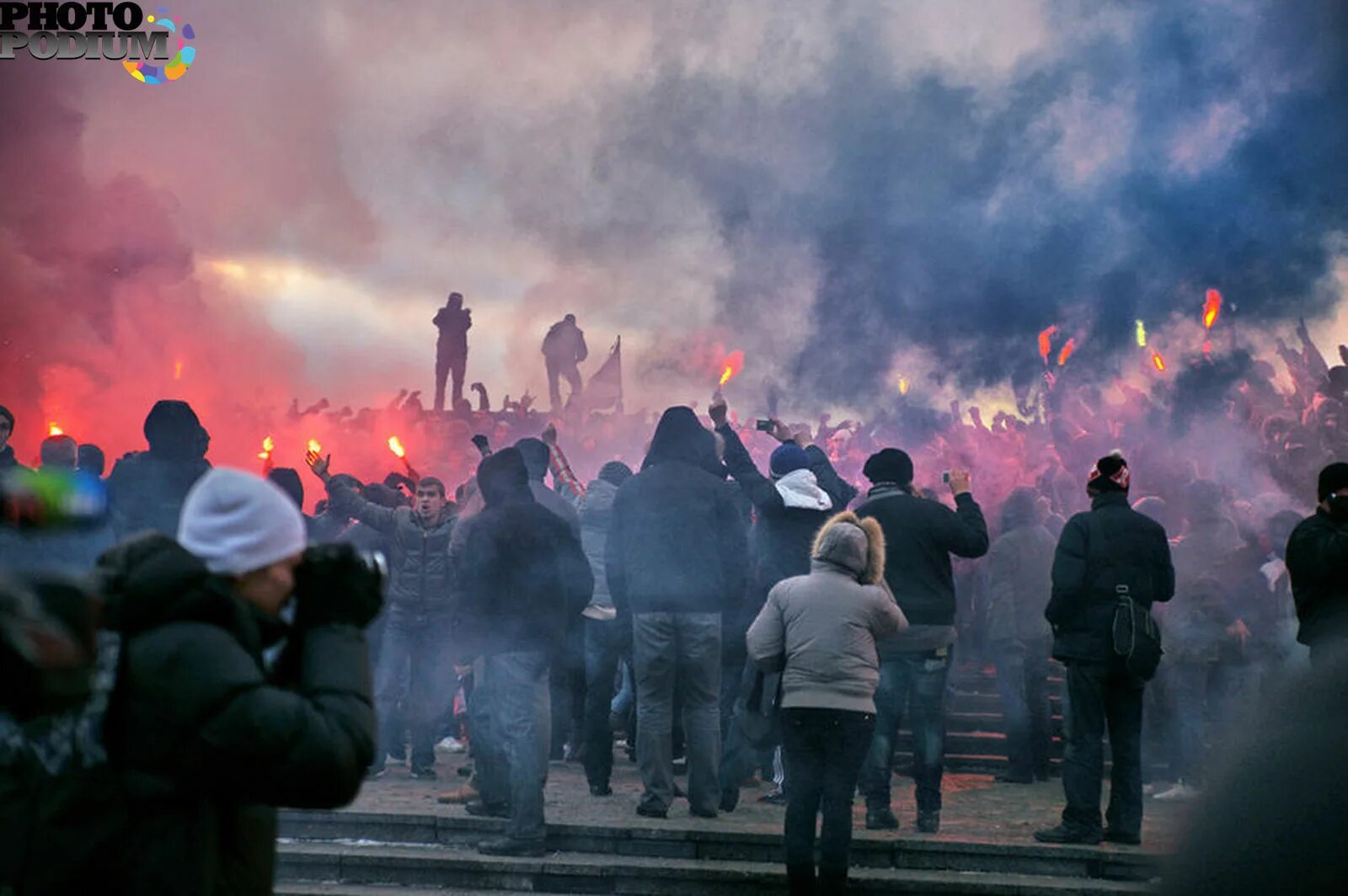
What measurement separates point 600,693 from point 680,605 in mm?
1162

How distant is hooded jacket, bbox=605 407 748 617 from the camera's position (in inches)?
319

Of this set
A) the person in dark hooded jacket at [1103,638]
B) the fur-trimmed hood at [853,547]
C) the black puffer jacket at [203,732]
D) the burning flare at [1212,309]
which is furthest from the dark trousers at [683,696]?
the burning flare at [1212,309]

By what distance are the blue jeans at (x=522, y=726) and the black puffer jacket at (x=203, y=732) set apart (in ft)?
14.9

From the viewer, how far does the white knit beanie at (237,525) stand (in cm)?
281

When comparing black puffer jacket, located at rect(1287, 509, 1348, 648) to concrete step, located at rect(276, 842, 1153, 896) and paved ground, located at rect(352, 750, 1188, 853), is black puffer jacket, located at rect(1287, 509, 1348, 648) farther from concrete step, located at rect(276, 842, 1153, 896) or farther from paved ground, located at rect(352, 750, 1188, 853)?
concrete step, located at rect(276, 842, 1153, 896)

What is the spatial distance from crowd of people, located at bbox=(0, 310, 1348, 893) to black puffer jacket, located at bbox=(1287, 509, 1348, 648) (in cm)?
2

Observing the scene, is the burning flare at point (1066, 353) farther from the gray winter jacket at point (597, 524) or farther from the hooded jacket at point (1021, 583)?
the gray winter jacket at point (597, 524)

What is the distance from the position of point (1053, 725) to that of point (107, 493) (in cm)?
749

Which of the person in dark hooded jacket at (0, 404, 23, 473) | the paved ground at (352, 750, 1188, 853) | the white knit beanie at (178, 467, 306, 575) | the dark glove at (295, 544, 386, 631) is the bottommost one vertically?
the paved ground at (352, 750, 1188, 853)

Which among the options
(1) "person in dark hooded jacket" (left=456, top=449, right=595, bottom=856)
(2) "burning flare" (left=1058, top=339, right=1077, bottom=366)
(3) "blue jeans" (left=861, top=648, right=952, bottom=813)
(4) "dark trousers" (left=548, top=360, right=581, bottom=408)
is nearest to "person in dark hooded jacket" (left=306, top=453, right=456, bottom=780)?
(1) "person in dark hooded jacket" (left=456, top=449, right=595, bottom=856)

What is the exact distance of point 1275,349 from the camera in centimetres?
2158

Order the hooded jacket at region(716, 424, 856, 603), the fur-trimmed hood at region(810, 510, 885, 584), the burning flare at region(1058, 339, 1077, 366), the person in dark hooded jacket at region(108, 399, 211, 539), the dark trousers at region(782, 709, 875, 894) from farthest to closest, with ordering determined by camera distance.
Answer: the burning flare at region(1058, 339, 1077, 366) < the hooded jacket at region(716, 424, 856, 603) < the person in dark hooded jacket at region(108, 399, 211, 539) < the fur-trimmed hood at region(810, 510, 885, 584) < the dark trousers at region(782, 709, 875, 894)

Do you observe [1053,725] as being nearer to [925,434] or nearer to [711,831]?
[711,831]

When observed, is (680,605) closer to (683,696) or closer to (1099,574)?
(683,696)
